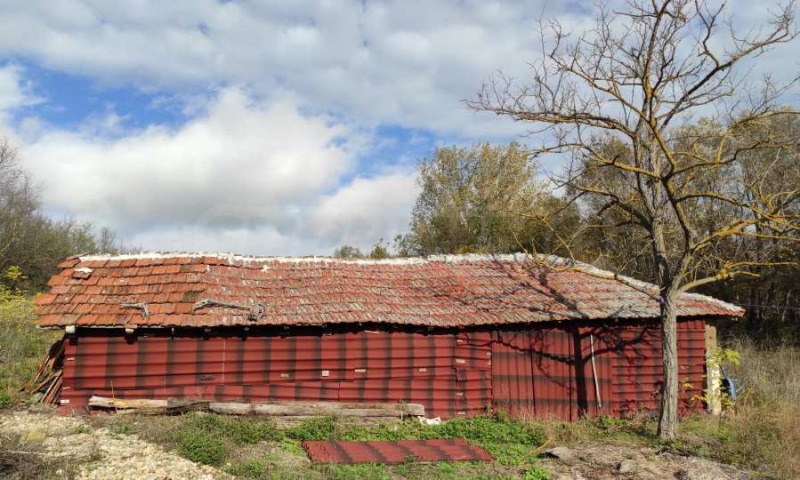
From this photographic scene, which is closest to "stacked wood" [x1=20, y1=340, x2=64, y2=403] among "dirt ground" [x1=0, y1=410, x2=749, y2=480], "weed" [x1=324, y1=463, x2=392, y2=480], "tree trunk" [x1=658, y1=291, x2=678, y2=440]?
"dirt ground" [x1=0, y1=410, x2=749, y2=480]

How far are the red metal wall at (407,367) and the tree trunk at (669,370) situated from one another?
1.75 meters

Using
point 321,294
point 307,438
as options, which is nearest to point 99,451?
point 307,438

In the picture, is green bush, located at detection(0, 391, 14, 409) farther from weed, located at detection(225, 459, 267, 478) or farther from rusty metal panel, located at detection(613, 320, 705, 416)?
rusty metal panel, located at detection(613, 320, 705, 416)

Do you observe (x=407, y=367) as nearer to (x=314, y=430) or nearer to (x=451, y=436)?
(x=451, y=436)

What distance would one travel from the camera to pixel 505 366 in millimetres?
13320

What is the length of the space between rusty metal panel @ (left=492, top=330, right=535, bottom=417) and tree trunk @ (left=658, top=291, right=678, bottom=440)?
3.11 m

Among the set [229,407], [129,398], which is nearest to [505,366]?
[229,407]

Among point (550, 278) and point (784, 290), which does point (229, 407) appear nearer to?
point (550, 278)

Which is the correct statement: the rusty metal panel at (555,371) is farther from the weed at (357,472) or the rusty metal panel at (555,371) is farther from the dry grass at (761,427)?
the weed at (357,472)

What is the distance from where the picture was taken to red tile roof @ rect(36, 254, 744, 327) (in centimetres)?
1199

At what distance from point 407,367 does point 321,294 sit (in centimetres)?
263

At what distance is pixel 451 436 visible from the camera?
452 inches

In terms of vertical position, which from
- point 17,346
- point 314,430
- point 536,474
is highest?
point 17,346

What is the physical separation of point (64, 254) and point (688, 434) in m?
29.0
